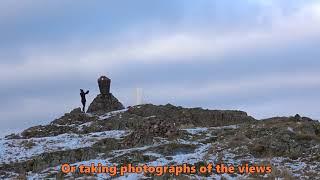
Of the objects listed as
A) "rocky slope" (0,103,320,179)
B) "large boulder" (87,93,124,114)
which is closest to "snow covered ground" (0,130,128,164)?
"rocky slope" (0,103,320,179)

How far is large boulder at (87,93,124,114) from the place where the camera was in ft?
165

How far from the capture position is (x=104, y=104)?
50625 mm

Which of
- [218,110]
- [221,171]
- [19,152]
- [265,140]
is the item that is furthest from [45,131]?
[221,171]

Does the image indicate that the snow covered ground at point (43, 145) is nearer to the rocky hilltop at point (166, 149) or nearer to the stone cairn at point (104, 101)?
the rocky hilltop at point (166, 149)

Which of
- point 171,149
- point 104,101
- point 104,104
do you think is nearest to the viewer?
point 171,149

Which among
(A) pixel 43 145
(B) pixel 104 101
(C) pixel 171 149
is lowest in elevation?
(A) pixel 43 145

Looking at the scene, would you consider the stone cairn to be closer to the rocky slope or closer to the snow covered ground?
the rocky slope

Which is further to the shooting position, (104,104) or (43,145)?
(104,104)

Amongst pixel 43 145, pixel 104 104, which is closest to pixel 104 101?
pixel 104 104

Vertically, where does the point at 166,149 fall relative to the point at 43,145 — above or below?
above

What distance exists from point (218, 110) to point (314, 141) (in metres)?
22.1

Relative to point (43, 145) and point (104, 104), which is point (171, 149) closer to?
point (43, 145)

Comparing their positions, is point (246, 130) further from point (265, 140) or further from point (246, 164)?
point (246, 164)

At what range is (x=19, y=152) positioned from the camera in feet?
96.5
